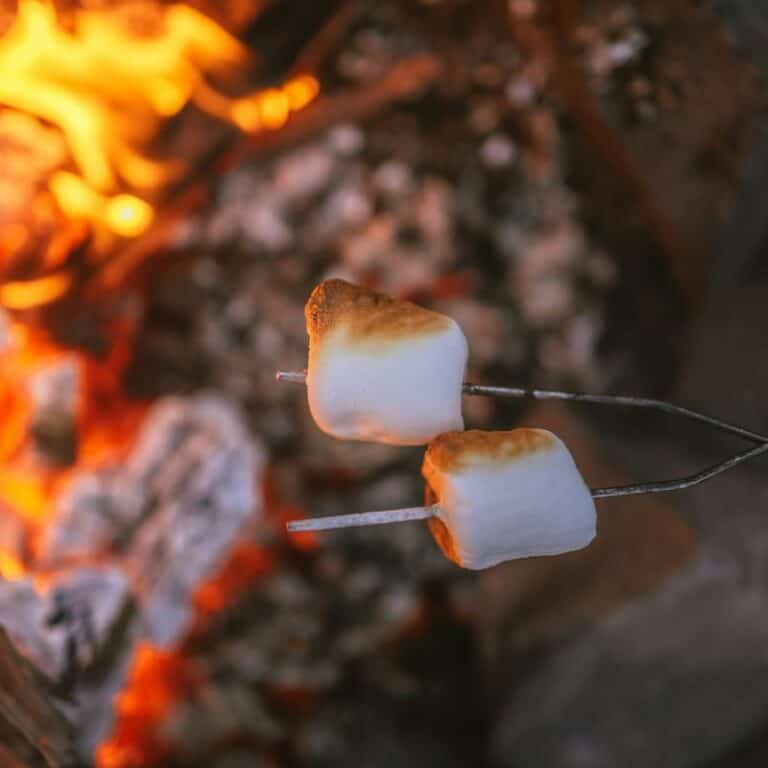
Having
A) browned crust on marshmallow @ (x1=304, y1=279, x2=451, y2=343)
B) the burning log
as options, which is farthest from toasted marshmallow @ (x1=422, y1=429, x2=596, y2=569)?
the burning log

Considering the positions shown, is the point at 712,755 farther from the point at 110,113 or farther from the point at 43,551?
the point at 110,113

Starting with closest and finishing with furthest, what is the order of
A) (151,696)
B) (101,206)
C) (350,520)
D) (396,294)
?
1. (350,520)
2. (101,206)
3. (151,696)
4. (396,294)

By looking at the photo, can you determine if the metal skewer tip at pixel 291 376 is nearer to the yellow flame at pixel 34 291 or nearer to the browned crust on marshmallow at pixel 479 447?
the browned crust on marshmallow at pixel 479 447

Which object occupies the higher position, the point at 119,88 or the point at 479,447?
the point at 119,88

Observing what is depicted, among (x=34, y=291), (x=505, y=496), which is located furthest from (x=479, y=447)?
(x=34, y=291)

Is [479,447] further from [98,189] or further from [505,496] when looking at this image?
[98,189]

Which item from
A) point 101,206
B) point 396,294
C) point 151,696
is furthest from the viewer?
point 396,294

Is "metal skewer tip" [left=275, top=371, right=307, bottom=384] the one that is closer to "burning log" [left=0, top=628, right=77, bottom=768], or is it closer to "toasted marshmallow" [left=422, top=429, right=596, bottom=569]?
"toasted marshmallow" [left=422, top=429, right=596, bottom=569]
